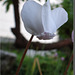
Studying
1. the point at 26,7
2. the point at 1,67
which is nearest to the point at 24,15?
the point at 26,7

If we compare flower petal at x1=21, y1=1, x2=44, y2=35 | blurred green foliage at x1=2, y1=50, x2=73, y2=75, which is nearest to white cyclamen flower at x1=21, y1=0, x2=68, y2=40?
flower petal at x1=21, y1=1, x2=44, y2=35

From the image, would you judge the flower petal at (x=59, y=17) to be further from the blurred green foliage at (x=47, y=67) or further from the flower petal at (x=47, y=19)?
the blurred green foliage at (x=47, y=67)

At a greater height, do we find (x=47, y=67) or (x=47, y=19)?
(x=47, y=19)

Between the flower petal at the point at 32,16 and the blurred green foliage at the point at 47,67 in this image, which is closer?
the flower petal at the point at 32,16

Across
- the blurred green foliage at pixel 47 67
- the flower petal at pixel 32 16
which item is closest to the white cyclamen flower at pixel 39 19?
the flower petal at pixel 32 16

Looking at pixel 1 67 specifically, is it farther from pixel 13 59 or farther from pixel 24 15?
pixel 24 15

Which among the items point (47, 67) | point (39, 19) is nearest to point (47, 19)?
point (39, 19)

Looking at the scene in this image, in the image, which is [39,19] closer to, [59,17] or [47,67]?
[59,17]
